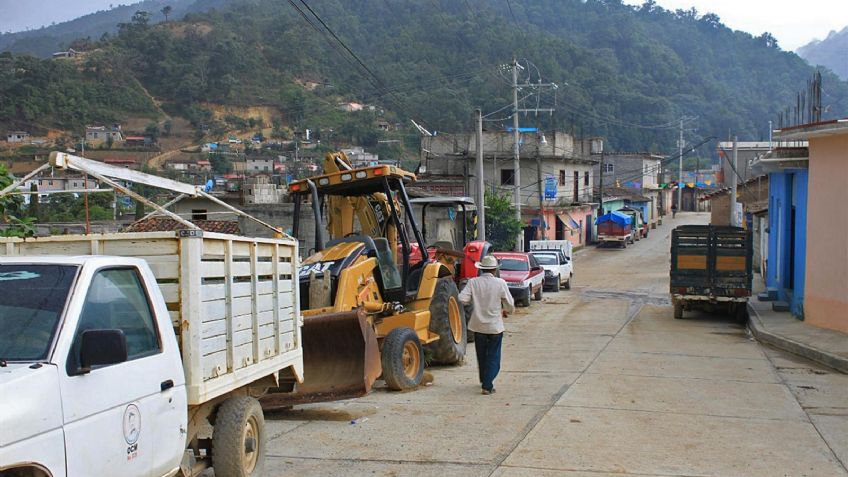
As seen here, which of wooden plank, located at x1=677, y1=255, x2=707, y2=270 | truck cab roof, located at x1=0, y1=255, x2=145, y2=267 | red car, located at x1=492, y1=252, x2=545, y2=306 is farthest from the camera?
red car, located at x1=492, y1=252, x2=545, y2=306

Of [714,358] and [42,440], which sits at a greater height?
[42,440]

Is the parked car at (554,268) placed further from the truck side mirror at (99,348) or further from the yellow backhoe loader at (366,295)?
the truck side mirror at (99,348)

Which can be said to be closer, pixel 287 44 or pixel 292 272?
pixel 292 272

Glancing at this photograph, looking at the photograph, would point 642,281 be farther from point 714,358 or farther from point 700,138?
point 700,138

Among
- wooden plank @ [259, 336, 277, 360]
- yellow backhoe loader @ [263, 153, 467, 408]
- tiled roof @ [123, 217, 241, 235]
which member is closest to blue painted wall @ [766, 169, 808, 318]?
yellow backhoe loader @ [263, 153, 467, 408]

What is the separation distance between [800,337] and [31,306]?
1660 cm

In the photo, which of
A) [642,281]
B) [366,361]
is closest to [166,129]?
[642,281]

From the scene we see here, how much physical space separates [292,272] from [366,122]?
72.4 m

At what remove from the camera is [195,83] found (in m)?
83.2

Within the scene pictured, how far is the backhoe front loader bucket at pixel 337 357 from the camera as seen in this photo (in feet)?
34.1

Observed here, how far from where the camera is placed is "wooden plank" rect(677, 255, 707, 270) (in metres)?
23.8

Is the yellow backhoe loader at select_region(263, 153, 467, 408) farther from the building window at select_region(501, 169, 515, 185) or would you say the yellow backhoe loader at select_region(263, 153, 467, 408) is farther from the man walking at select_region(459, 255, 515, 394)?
the building window at select_region(501, 169, 515, 185)

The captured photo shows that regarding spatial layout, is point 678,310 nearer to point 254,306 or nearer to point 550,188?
point 254,306

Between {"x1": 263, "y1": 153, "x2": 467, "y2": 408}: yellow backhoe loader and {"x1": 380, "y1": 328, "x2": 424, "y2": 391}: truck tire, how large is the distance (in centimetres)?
1
